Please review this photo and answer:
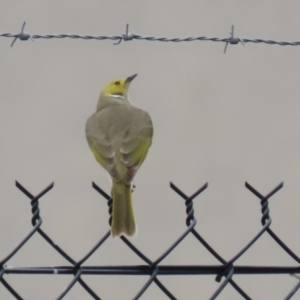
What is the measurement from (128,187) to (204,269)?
128cm

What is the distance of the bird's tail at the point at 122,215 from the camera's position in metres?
2.89

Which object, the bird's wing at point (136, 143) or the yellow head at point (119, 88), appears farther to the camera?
the yellow head at point (119, 88)

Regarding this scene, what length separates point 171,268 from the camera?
2096 millimetres

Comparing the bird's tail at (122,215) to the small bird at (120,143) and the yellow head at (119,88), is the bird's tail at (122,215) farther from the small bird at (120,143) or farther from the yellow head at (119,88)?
the yellow head at (119,88)

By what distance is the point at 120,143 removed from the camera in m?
3.97

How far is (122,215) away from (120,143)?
107 centimetres

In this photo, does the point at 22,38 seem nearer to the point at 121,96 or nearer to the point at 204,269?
the point at 204,269

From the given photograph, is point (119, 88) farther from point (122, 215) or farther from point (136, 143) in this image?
point (122, 215)

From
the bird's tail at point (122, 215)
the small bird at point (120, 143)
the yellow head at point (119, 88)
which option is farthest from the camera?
the yellow head at point (119, 88)

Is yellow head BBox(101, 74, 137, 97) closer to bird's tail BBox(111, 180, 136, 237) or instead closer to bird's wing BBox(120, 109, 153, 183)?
bird's wing BBox(120, 109, 153, 183)

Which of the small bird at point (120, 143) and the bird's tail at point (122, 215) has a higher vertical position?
the small bird at point (120, 143)

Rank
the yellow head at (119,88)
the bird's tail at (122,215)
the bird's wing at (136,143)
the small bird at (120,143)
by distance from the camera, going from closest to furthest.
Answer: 1. the bird's tail at (122,215)
2. the small bird at (120,143)
3. the bird's wing at (136,143)
4. the yellow head at (119,88)

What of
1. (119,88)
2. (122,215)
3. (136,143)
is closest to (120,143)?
(136,143)

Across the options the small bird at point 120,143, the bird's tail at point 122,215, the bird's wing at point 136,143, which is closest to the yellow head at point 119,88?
the small bird at point 120,143
